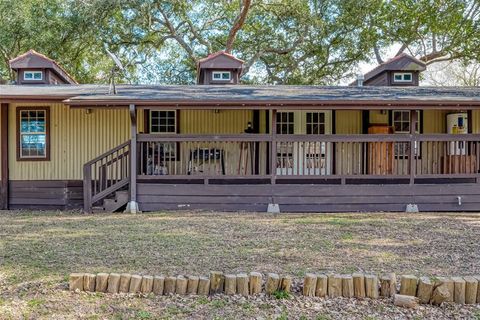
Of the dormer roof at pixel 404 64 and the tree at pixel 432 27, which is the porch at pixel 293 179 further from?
the tree at pixel 432 27

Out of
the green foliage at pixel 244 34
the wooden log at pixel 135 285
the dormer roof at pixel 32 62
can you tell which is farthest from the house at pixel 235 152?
the green foliage at pixel 244 34

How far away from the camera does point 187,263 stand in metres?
5.16

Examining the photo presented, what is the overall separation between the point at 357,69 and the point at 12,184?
1900 cm

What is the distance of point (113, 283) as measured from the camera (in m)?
4.13

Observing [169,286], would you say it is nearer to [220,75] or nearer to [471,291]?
[471,291]

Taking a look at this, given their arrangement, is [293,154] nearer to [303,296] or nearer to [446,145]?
[446,145]

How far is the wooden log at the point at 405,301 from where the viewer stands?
3941 millimetres

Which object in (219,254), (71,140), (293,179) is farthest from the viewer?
(71,140)

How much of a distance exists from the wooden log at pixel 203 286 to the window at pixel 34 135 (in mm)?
8262

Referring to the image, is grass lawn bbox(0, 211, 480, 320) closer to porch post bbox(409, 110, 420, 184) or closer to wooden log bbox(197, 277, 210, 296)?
wooden log bbox(197, 277, 210, 296)

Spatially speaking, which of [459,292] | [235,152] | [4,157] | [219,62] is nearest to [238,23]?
[219,62]

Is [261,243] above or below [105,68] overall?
below

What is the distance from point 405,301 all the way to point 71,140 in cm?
932

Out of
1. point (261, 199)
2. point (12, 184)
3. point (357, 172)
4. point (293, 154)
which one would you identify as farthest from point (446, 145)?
point (12, 184)
